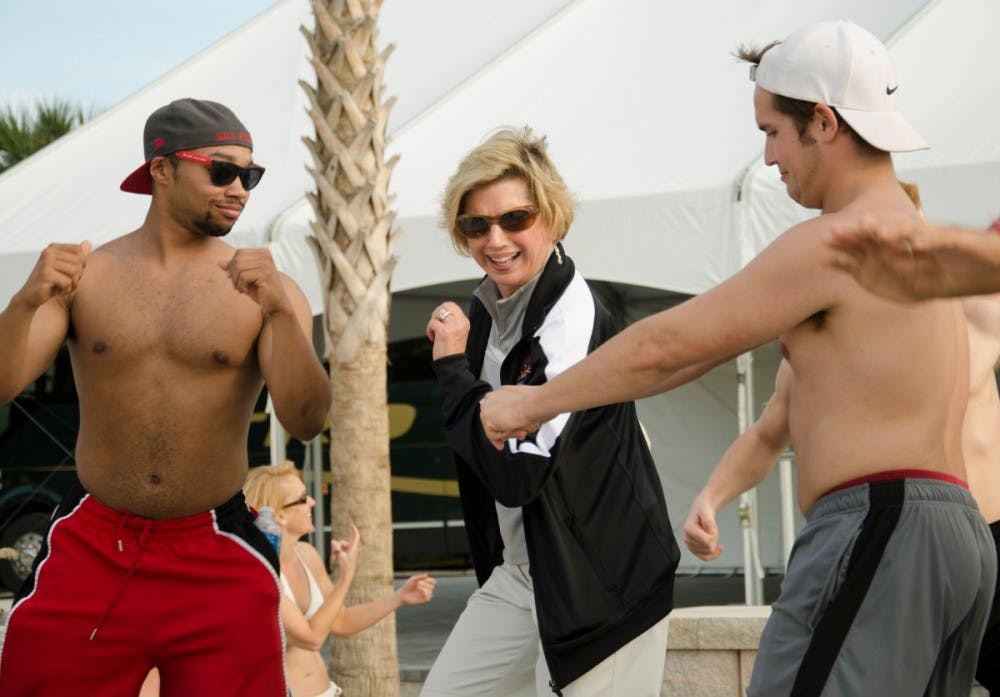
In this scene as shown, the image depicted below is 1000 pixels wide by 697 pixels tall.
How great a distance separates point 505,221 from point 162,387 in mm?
889

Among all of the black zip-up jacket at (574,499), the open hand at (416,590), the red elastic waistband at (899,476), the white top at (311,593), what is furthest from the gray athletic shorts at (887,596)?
the white top at (311,593)

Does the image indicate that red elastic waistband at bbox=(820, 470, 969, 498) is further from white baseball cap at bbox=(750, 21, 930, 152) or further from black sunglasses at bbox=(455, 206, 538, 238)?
black sunglasses at bbox=(455, 206, 538, 238)

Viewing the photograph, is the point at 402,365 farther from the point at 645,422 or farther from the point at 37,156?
the point at 37,156

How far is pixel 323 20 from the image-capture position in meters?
7.68

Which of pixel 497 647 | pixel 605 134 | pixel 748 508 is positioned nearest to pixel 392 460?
pixel 605 134

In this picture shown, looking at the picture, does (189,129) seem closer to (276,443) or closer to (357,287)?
(357,287)

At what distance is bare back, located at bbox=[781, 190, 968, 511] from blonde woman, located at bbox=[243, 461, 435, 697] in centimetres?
243

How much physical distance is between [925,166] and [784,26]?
2947mm

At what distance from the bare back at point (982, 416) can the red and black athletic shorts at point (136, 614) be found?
5.46 feet

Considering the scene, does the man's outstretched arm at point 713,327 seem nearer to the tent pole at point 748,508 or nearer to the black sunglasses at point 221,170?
the black sunglasses at point 221,170

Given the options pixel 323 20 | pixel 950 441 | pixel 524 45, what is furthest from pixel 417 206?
pixel 950 441

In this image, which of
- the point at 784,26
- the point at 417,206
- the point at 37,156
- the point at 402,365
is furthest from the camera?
the point at 402,365

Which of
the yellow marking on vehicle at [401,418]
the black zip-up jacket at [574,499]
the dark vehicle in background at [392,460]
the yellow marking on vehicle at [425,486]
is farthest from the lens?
the yellow marking on vehicle at [401,418]

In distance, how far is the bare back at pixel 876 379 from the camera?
241cm
